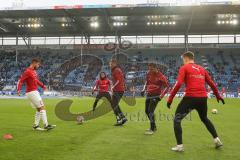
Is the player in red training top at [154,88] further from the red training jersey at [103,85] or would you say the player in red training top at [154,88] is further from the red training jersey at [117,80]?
the red training jersey at [103,85]

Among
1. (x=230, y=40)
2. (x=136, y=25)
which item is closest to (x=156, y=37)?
(x=136, y=25)

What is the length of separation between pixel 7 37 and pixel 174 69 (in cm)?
2807

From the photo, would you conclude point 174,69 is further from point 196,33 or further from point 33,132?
point 33,132

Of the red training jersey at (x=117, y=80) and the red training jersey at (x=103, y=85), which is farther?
the red training jersey at (x=103, y=85)

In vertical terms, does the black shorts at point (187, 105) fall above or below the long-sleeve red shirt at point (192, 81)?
below

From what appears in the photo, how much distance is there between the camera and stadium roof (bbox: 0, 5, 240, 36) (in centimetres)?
4897

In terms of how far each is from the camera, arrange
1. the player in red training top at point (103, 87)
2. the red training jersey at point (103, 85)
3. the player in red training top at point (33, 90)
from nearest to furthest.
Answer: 1. the player in red training top at point (33, 90)
2. the player in red training top at point (103, 87)
3. the red training jersey at point (103, 85)

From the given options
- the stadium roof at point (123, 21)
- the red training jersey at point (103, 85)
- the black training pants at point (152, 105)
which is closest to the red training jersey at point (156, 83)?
the black training pants at point (152, 105)

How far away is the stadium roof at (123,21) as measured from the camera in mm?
48969

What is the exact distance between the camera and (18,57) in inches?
2516

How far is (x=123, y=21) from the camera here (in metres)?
54.1

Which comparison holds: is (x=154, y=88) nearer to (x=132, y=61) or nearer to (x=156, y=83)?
(x=156, y=83)

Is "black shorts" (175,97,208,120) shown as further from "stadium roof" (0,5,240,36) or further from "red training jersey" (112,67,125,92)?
"stadium roof" (0,5,240,36)

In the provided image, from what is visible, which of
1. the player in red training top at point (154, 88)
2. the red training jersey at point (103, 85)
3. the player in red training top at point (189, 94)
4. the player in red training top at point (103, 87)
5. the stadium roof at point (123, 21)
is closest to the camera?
the player in red training top at point (189, 94)
